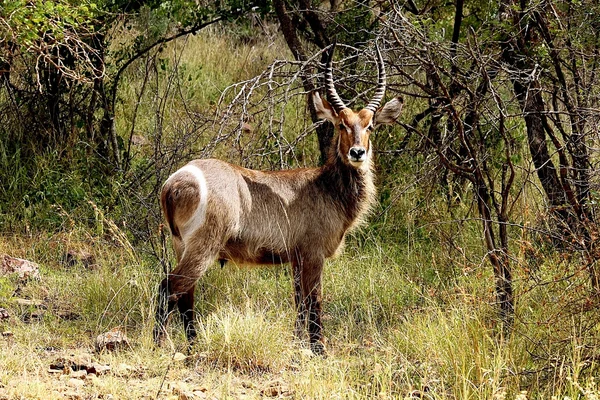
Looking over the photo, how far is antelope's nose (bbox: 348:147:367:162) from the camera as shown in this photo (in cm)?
556

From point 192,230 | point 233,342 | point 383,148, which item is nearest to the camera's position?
point 233,342

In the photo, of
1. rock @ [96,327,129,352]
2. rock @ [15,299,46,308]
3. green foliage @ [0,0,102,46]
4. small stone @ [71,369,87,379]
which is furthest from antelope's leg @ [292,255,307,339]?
green foliage @ [0,0,102,46]

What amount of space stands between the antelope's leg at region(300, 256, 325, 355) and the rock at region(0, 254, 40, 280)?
6.39 feet

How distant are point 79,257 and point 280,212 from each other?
5.85 ft

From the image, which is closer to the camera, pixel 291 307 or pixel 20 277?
pixel 291 307

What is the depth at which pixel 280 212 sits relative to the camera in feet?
18.8

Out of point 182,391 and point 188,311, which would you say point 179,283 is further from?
point 182,391

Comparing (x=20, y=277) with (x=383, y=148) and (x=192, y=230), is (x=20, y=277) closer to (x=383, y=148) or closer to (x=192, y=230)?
(x=192, y=230)

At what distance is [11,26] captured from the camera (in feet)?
19.3

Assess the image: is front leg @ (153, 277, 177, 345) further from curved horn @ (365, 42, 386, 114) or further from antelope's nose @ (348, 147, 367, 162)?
curved horn @ (365, 42, 386, 114)

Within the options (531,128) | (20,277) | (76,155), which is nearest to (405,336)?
(531,128)

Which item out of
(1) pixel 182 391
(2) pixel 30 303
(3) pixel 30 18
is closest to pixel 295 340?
(1) pixel 182 391

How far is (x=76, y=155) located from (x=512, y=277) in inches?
170

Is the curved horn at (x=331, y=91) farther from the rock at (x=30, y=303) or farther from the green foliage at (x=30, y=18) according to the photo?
the rock at (x=30, y=303)
